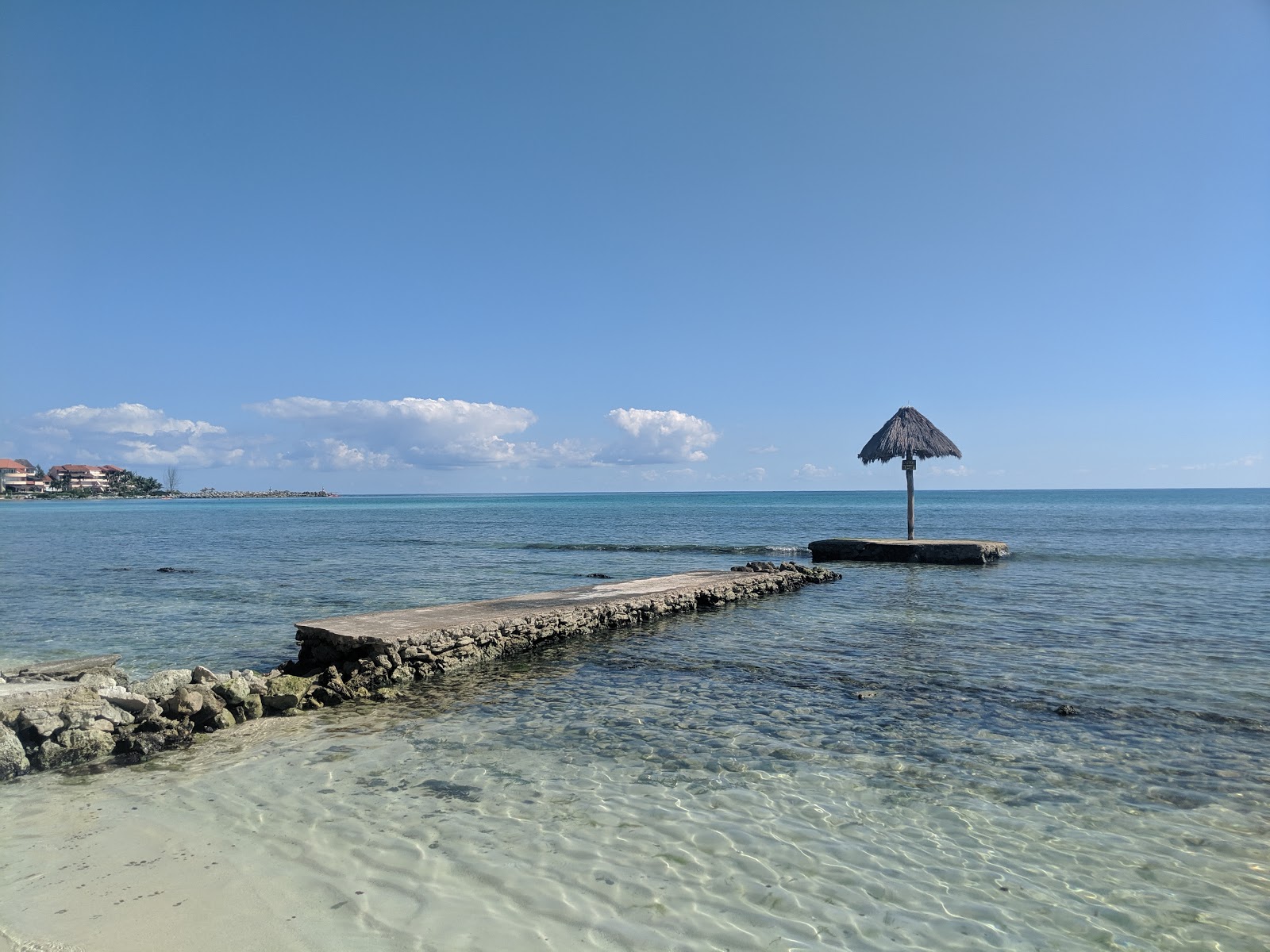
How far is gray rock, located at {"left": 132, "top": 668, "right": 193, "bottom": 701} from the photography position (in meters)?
8.50

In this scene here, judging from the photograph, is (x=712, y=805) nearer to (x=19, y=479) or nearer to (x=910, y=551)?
(x=910, y=551)

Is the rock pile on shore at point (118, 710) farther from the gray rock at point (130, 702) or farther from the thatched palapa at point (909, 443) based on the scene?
the thatched palapa at point (909, 443)

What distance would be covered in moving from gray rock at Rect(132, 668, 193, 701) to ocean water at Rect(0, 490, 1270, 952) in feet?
4.18

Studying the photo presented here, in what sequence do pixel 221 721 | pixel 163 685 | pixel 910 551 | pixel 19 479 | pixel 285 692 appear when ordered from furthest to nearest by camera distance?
pixel 19 479
pixel 910 551
pixel 285 692
pixel 163 685
pixel 221 721

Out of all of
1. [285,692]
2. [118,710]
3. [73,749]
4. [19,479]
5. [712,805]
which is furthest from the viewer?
[19,479]

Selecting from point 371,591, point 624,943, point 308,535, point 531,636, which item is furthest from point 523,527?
point 624,943

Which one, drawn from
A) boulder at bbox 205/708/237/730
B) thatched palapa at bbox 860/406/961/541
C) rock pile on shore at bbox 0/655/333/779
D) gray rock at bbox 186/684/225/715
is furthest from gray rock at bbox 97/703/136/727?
thatched palapa at bbox 860/406/961/541

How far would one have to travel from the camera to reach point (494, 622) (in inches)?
475

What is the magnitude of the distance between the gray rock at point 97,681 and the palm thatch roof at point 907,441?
76.4ft

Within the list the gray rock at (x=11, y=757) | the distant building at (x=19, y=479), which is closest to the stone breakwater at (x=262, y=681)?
the gray rock at (x=11, y=757)

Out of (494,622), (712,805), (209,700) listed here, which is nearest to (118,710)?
(209,700)

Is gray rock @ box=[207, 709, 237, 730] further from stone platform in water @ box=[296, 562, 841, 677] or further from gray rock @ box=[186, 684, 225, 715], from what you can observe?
stone platform in water @ box=[296, 562, 841, 677]

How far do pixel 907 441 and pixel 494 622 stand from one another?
1911cm

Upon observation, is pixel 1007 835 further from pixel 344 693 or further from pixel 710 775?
pixel 344 693
